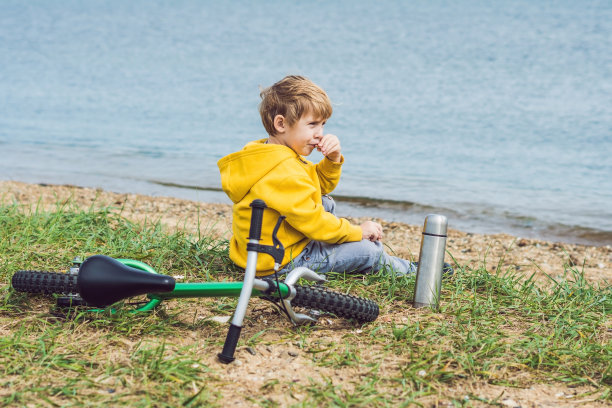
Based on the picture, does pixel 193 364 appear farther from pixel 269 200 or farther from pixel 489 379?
pixel 489 379

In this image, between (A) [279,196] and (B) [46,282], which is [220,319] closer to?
(A) [279,196]

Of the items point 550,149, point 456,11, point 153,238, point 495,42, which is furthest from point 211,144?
point 456,11

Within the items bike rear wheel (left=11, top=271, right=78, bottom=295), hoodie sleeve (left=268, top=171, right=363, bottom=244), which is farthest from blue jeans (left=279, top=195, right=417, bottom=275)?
bike rear wheel (left=11, top=271, right=78, bottom=295)

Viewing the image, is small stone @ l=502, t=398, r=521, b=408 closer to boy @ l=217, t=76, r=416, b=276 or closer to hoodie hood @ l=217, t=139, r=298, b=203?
boy @ l=217, t=76, r=416, b=276

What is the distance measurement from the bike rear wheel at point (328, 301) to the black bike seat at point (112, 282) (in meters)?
0.65

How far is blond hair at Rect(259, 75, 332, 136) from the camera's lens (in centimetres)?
352

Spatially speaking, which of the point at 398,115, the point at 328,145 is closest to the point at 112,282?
the point at 328,145

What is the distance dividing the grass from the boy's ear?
3.46 feet

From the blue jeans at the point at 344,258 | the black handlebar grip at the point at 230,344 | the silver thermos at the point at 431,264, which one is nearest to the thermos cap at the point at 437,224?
the silver thermos at the point at 431,264

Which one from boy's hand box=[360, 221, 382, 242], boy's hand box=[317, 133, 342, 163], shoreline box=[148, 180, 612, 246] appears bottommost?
shoreline box=[148, 180, 612, 246]

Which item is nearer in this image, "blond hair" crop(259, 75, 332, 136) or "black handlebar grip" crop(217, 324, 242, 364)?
"black handlebar grip" crop(217, 324, 242, 364)

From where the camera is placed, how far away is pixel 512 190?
40.9 feet

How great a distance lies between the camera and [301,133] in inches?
141

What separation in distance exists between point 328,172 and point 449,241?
3.23 meters
